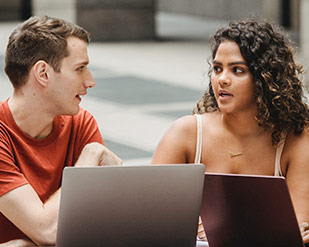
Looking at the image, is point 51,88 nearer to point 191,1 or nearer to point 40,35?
point 40,35

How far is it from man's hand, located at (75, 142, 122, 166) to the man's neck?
23 centimetres

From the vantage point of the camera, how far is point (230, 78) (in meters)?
3.11

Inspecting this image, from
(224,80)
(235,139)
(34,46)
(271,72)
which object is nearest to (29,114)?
(34,46)

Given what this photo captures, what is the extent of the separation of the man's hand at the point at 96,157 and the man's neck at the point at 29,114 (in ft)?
0.77

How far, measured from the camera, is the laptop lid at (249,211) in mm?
2434

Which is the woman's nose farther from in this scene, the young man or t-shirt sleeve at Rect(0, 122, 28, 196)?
t-shirt sleeve at Rect(0, 122, 28, 196)

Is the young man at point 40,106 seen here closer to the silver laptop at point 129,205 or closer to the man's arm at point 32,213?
A: the man's arm at point 32,213

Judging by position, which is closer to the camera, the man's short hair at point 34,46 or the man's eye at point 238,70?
the man's short hair at point 34,46

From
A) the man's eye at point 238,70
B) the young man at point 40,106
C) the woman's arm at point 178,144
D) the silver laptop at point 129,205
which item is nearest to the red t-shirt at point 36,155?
the young man at point 40,106

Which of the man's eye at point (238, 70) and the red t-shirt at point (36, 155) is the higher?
the man's eye at point (238, 70)

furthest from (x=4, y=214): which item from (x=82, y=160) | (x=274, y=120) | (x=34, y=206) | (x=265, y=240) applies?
(x=274, y=120)

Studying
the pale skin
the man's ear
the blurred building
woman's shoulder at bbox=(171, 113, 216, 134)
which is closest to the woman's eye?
the pale skin

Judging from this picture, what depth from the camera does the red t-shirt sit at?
2.91 metres

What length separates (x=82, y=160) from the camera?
2891mm
